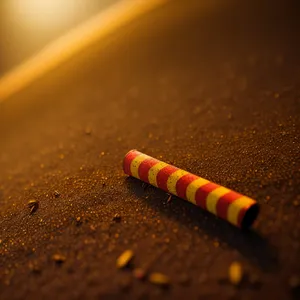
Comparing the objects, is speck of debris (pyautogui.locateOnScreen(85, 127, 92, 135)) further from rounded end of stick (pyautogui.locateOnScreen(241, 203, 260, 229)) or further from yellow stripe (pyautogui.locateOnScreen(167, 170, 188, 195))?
rounded end of stick (pyautogui.locateOnScreen(241, 203, 260, 229))

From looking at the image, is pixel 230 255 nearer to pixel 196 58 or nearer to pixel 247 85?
pixel 247 85

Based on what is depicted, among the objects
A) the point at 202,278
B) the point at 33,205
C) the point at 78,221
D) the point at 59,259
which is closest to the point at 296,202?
the point at 202,278

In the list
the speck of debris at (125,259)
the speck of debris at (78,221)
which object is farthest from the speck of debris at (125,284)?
the speck of debris at (78,221)

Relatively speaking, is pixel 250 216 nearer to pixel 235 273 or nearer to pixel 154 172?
pixel 235 273

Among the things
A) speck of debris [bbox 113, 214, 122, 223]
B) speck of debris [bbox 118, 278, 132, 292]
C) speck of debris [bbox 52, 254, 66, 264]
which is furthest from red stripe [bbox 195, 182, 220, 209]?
speck of debris [bbox 52, 254, 66, 264]

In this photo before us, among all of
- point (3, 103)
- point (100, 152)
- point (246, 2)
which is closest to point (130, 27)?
point (246, 2)
